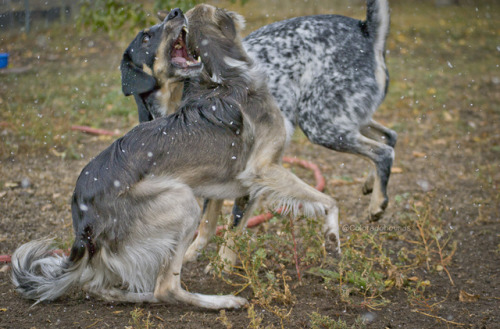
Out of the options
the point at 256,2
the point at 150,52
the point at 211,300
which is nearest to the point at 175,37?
the point at 150,52

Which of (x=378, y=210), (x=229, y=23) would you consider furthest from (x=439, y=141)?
(x=229, y=23)

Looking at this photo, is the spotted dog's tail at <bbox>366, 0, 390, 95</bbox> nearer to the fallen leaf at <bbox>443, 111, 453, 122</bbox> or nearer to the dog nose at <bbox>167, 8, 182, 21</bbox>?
the dog nose at <bbox>167, 8, 182, 21</bbox>

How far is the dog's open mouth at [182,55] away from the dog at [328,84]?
2.38 feet

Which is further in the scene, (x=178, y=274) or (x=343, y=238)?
(x=343, y=238)

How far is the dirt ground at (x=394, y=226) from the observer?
2.98 m

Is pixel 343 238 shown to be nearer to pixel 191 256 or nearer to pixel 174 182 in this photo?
pixel 191 256

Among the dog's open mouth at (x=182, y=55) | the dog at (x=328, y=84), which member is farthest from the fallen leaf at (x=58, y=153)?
the dog's open mouth at (x=182, y=55)

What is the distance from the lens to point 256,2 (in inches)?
574

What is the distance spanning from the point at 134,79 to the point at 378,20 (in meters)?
1.93

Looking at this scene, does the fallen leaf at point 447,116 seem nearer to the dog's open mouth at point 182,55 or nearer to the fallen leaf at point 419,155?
the fallen leaf at point 419,155

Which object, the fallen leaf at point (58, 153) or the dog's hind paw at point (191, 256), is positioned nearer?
the dog's hind paw at point (191, 256)

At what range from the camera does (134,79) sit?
3508 mm

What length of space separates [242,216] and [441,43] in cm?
937

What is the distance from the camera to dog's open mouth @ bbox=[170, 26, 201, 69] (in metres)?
3.33
